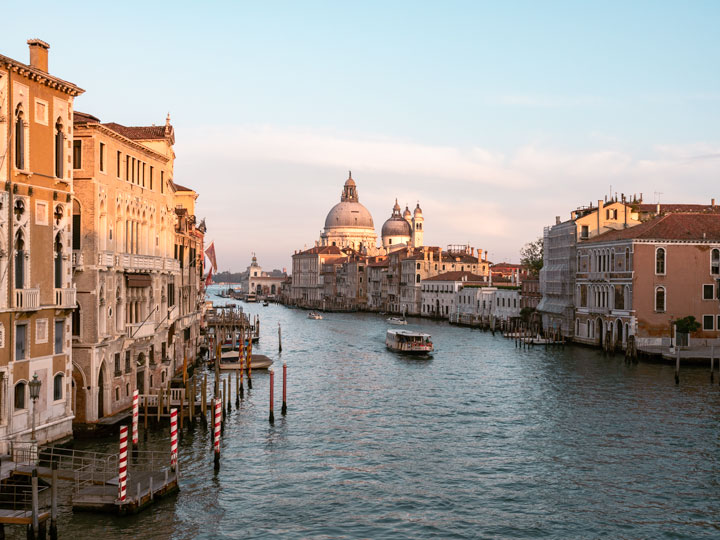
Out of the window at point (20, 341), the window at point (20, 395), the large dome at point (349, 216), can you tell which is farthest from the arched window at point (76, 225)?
the large dome at point (349, 216)

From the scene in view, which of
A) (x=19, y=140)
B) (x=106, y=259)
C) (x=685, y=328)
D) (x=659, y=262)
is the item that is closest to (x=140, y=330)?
(x=106, y=259)

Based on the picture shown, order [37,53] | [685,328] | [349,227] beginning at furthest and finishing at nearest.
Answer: [349,227], [685,328], [37,53]

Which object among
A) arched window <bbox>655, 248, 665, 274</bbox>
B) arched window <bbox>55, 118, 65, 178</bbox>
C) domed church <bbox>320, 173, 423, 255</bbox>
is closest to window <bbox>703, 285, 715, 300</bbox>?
arched window <bbox>655, 248, 665, 274</bbox>

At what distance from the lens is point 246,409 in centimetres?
2809

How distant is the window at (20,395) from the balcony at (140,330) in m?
5.81

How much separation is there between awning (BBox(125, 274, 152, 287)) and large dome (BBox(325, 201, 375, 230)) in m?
140

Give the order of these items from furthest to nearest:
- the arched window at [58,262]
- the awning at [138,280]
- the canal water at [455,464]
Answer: the awning at [138,280], the arched window at [58,262], the canal water at [455,464]

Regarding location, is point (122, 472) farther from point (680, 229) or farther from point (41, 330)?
point (680, 229)

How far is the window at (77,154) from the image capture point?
20688 millimetres

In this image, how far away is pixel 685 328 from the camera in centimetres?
4300

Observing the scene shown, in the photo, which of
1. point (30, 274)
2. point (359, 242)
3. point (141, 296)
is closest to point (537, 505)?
point (30, 274)

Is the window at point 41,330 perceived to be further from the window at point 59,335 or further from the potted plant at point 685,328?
the potted plant at point 685,328

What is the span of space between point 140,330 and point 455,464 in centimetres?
1021

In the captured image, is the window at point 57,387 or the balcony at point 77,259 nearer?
the window at point 57,387
